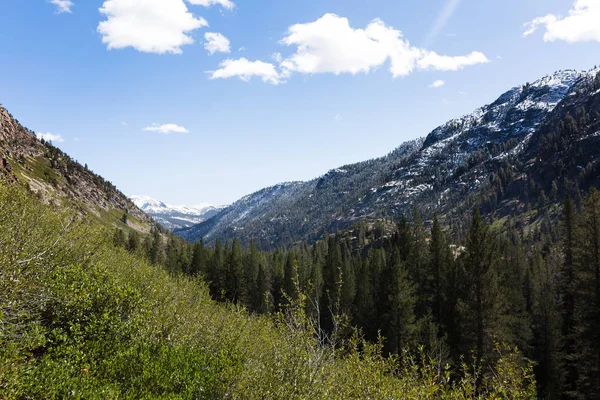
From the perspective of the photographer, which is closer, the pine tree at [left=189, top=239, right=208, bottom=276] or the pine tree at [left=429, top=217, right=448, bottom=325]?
the pine tree at [left=429, top=217, right=448, bottom=325]

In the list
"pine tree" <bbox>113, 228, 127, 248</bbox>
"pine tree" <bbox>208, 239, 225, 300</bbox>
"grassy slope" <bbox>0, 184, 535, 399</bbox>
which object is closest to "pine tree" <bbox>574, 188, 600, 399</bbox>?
"grassy slope" <bbox>0, 184, 535, 399</bbox>

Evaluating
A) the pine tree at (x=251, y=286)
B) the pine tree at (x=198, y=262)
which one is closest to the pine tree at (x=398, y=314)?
the pine tree at (x=251, y=286)

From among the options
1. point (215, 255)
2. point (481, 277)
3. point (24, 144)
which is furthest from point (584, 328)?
point (24, 144)

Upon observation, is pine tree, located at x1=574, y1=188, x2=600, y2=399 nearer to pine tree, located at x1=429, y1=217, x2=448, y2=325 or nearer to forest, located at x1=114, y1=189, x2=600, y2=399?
forest, located at x1=114, y1=189, x2=600, y2=399

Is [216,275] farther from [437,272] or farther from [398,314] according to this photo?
[437,272]

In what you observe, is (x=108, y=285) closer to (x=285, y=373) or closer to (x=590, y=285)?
(x=285, y=373)

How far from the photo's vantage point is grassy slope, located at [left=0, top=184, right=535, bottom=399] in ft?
39.7

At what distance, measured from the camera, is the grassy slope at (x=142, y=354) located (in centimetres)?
1210

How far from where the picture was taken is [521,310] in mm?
60594

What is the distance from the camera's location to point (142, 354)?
15492 mm

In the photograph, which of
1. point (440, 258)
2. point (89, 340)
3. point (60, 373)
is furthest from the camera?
point (440, 258)

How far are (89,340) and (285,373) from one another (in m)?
10.1

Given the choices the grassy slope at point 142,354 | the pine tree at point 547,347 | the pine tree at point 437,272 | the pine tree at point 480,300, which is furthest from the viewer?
the pine tree at point 437,272

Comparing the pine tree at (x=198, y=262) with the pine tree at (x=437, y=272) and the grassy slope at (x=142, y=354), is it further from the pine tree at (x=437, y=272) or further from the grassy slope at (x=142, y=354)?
the grassy slope at (x=142, y=354)
